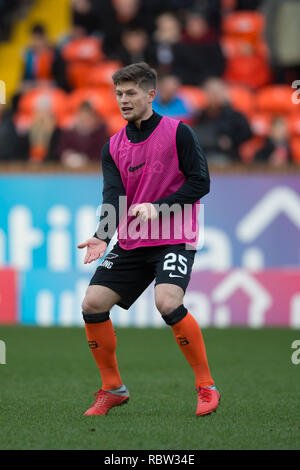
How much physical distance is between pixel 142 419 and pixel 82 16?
1134 centimetres

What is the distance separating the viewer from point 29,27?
652 inches

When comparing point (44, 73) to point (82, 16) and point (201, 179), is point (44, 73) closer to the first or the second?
point (82, 16)

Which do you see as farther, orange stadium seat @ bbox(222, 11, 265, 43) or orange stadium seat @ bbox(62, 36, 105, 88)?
orange stadium seat @ bbox(222, 11, 265, 43)

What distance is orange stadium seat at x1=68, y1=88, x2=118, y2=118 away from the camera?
13295 mm

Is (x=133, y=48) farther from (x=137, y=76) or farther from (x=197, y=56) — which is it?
(x=137, y=76)

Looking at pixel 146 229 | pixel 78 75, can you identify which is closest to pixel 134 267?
pixel 146 229

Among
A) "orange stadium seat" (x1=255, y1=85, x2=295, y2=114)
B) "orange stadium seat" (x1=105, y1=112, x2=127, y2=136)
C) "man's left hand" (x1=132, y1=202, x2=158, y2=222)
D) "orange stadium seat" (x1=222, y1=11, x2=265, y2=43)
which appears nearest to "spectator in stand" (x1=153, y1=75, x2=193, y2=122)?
"orange stadium seat" (x1=105, y1=112, x2=127, y2=136)

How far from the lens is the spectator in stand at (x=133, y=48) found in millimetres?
13391

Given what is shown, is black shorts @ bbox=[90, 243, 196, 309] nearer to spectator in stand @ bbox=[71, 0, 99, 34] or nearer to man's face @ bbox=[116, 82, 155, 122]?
man's face @ bbox=[116, 82, 155, 122]

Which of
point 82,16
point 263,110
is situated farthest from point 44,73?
point 263,110

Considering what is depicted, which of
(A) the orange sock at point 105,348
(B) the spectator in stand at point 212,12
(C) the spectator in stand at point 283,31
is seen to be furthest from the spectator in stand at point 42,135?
(A) the orange sock at point 105,348

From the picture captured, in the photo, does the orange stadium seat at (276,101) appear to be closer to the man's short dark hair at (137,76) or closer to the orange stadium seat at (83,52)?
the orange stadium seat at (83,52)

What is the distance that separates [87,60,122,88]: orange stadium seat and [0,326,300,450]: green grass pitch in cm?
544

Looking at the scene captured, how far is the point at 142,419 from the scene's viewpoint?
4.91 meters
